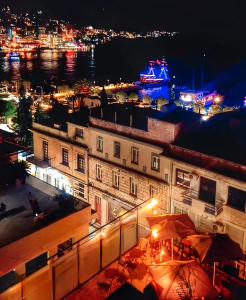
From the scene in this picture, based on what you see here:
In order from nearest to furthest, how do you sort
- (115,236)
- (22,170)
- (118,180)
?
1. (115,236)
2. (22,170)
3. (118,180)

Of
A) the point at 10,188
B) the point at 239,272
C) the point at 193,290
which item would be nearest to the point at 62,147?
the point at 10,188

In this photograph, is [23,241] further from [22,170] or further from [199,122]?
[199,122]

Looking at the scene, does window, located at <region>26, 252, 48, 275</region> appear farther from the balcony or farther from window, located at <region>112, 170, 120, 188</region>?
window, located at <region>112, 170, 120, 188</region>

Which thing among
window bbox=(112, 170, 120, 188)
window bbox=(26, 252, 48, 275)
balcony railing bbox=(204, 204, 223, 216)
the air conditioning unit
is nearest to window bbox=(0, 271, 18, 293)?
window bbox=(26, 252, 48, 275)

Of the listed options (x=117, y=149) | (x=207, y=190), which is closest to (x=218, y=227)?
(x=207, y=190)

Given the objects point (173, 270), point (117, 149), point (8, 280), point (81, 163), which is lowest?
point (173, 270)

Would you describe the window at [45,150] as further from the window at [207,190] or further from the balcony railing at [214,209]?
the balcony railing at [214,209]

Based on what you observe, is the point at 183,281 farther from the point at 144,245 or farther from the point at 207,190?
the point at 207,190
